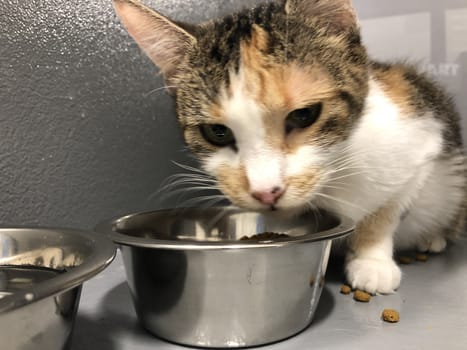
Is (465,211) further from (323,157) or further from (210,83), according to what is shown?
(210,83)

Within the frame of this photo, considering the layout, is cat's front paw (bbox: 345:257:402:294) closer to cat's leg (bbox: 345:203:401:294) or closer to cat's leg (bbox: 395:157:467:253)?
cat's leg (bbox: 345:203:401:294)

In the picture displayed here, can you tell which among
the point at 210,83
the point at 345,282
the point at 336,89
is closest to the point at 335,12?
the point at 336,89

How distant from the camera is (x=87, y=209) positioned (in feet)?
4.24

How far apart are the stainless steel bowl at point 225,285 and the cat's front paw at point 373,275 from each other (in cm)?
22

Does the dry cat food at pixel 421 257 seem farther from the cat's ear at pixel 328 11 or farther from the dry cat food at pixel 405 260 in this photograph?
the cat's ear at pixel 328 11

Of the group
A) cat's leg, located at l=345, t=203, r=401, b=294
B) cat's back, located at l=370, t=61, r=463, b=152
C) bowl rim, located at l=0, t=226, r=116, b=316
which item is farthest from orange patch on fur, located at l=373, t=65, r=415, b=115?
bowl rim, located at l=0, t=226, r=116, b=316

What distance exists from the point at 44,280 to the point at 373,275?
0.68m

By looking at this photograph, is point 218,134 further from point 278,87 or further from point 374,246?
point 374,246

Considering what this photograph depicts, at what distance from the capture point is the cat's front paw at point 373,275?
103 cm

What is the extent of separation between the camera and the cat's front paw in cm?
103

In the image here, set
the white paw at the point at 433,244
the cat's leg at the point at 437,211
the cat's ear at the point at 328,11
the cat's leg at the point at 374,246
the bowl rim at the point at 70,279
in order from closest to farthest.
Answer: the bowl rim at the point at 70,279 → the cat's ear at the point at 328,11 → the cat's leg at the point at 374,246 → the cat's leg at the point at 437,211 → the white paw at the point at 433,244

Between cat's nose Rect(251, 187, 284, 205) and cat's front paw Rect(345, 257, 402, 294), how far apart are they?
1.09ft

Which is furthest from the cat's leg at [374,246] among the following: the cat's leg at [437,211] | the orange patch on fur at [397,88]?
the orange patch on fur at [397,88]

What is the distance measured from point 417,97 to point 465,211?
0.42m
